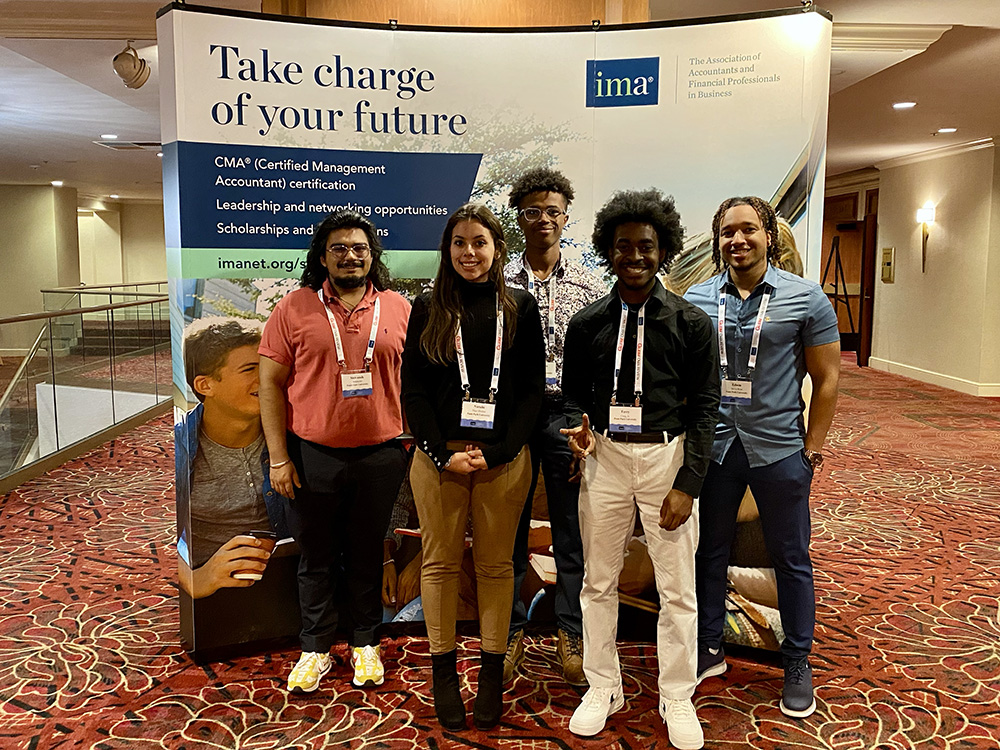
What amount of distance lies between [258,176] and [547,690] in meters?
2.22

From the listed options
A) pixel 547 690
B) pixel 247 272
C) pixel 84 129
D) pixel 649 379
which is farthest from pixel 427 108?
pixel 84 129

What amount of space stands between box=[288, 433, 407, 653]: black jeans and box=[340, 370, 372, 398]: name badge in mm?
221

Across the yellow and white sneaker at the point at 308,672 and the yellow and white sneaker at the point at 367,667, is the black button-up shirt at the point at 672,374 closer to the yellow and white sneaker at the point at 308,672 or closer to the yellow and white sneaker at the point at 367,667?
the yellow and white sneaker at the point at 367,667

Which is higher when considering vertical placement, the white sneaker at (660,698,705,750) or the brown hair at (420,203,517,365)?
the brown hair at (420,203,517,365)

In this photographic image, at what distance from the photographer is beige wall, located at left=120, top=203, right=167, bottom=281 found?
73.1 feet

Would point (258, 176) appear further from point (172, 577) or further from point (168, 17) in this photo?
point (172, 577)

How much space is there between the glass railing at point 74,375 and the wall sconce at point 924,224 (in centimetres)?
943

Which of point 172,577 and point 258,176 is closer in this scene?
point 258,176

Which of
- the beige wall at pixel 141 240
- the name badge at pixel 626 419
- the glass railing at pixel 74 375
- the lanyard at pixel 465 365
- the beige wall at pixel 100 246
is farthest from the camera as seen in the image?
the beige wall at pixel 141 240

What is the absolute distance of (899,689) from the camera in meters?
3.09

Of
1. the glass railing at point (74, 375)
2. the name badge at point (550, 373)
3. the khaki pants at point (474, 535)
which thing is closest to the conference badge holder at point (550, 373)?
the name badge at point (550, 373)

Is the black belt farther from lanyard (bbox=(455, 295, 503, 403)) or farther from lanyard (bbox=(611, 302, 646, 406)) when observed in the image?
lanyard (bbox=(455, 295, 503, 403))

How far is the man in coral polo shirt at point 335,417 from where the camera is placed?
9.75 feet

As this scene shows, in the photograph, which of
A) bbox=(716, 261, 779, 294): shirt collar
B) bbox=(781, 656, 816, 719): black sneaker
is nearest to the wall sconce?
bbox=(716, 261, 779, 294): shirt collar
